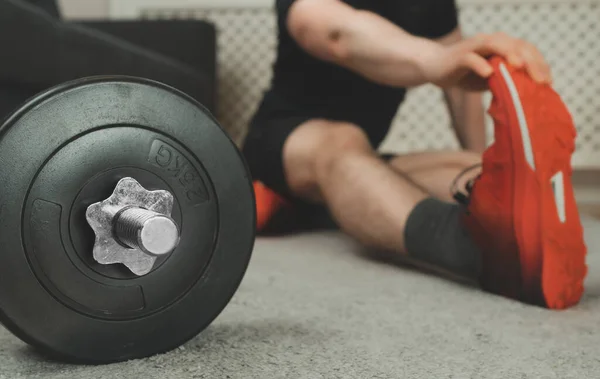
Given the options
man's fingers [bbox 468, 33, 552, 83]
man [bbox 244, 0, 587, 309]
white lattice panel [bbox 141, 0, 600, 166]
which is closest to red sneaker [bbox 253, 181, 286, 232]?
man [bbox 244, 0, 587, 309]

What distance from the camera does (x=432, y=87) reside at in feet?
6.30

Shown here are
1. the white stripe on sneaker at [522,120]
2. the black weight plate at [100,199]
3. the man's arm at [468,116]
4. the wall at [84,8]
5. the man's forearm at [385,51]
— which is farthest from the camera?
the wall at [84,8]

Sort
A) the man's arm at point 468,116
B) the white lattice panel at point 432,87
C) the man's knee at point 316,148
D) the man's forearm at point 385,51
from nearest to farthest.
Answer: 1. the man's forearm at point 385,51
2. the man's knee at point 316,148
3. the man's arm at point 468,116
4. the white lattice panel at point 432,87

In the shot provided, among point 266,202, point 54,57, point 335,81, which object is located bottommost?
point 266,202

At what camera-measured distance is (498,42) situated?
0.73m

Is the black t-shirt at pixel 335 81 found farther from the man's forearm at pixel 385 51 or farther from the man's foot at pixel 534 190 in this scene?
the man's foot at pixel 534 190

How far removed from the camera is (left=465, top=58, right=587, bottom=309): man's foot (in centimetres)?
70

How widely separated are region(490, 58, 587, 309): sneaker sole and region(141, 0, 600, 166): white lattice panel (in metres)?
1.23

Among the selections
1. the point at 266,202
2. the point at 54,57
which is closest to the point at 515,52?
the point at 266,202

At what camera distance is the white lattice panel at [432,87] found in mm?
1867

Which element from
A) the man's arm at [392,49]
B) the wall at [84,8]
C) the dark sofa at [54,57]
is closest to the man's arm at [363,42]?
the man's arm at [392,49]

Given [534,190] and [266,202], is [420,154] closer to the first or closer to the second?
[266,202]

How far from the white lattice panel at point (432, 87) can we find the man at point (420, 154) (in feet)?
2.07

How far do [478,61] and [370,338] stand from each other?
343 mm
